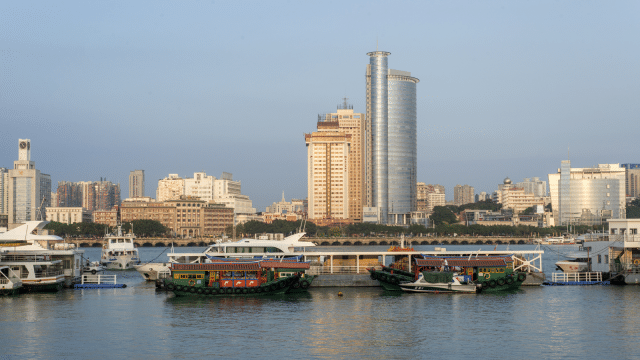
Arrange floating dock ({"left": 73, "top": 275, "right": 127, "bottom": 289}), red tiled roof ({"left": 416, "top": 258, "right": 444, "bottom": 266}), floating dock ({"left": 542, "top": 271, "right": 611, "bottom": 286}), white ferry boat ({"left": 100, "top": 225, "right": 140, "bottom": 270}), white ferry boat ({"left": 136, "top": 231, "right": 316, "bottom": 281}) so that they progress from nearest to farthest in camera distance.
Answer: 1. red tiled roof ({"left": 416, "top": 258, "right": 444, "bottom": 266})
2. white ferry boat ({"left": 136, "top": 231, "right": 316, "bottom": 281})
3. floating dock ({"left": 73, "top": 275, "right": 127, "bottom": 289})
4. floating dock ({"left": 542, "top": 271, "right": 611, "bottom": 286})
5. white ferry boat ({"left": 100, "top": 225, "right": 140, "bottom": 270})

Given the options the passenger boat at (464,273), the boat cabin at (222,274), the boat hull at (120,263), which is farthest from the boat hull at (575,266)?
the boat hull at (120,263)

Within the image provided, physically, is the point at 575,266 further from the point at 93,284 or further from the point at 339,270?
the point at 93,284

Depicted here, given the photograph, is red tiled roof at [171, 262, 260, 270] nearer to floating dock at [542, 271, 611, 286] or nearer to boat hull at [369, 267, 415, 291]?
boat hull at [369, 267, 415, 291]

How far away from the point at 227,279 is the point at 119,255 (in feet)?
158

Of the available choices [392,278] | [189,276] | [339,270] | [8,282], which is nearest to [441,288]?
[392,278]

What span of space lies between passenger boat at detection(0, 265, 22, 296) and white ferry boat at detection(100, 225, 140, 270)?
36864mm

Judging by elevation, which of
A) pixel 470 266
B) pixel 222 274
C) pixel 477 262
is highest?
pixel 477 262

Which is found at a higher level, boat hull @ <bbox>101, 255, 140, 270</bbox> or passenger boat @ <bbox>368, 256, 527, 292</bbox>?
passenger boat @ <bbox>368, 256, 527, 292</bbox>

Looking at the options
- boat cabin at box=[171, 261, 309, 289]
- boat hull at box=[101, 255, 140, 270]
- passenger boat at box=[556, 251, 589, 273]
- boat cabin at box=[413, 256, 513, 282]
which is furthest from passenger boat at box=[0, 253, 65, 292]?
passenger boat at box=[556, 251, 589, 273]

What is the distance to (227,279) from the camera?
60.9 meters

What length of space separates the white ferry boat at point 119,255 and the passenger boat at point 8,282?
36864mm

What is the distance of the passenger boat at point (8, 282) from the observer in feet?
200

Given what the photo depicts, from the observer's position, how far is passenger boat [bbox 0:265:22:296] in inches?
2394

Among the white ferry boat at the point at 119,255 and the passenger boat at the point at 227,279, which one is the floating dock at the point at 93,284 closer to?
the passenger boat at the point at 227,279
